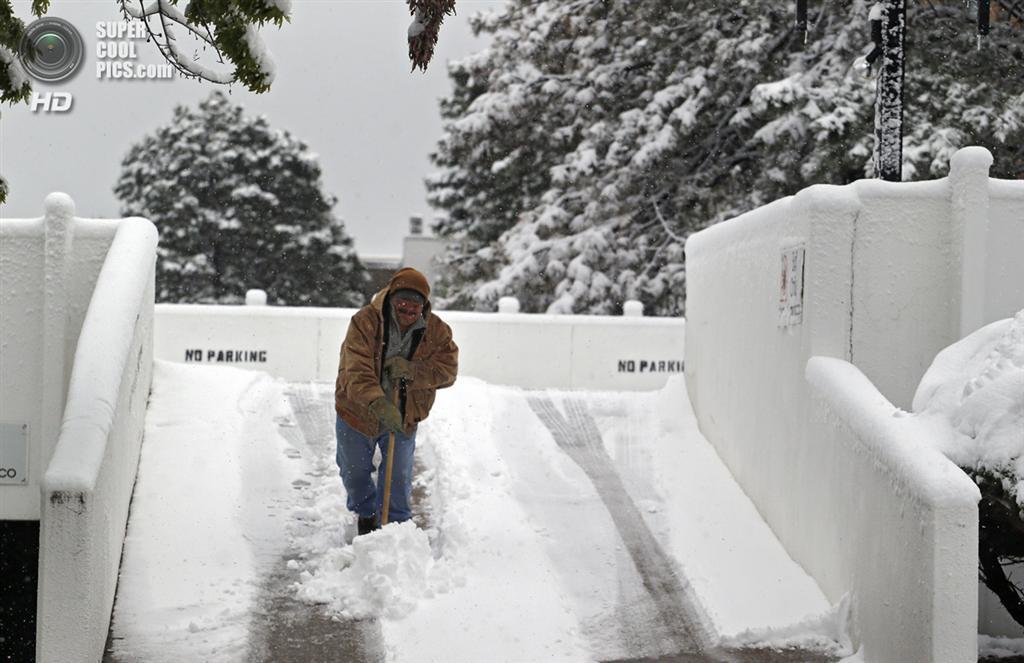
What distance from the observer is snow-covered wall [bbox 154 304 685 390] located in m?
15.0

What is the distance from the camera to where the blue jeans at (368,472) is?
320 inches

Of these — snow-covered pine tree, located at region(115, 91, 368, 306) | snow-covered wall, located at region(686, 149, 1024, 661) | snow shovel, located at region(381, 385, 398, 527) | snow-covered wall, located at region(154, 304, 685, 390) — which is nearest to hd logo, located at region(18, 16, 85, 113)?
snow-covered wall, located at region(154, 304, 685, 390)

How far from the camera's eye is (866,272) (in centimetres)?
827

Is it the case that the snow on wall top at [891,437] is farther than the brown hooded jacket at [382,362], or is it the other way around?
the brown hooded jacket at [382,362]

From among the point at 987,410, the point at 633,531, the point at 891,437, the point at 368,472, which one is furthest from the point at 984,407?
the point at 368,472

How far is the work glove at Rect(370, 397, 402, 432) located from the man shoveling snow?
6 cm

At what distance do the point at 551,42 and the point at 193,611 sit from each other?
802 inches

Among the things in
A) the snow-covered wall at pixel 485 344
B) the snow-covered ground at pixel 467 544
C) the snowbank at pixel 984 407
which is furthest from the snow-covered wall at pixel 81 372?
the snow-covered wall at pixel 485 344

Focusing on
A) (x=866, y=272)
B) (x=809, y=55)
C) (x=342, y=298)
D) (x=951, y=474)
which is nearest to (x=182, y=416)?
(x=866, y=272)

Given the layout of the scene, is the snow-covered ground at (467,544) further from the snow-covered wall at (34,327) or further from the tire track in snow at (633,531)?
the snow-covered wall at (34,327)

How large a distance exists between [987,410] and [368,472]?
3679mm

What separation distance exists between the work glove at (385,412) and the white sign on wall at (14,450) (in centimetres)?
245

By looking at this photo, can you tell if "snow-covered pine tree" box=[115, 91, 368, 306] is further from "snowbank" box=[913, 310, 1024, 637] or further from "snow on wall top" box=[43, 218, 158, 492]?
"snowbank" box=[913, 310, 1024, 637]

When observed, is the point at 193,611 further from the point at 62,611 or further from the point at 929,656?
the point at 929,656
